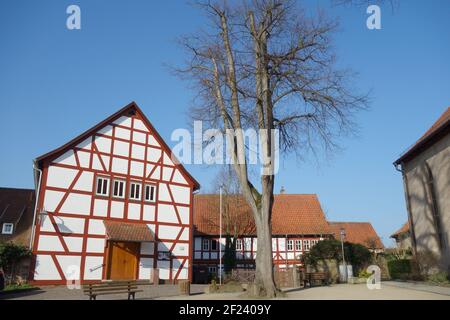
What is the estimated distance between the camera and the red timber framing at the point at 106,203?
61.3 ft

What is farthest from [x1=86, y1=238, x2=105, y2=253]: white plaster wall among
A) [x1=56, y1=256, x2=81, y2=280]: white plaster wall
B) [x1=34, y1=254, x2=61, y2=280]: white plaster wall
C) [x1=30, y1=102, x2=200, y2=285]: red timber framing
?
[x1=34, y1=254, x2=61, y2=280]: white plaster wall

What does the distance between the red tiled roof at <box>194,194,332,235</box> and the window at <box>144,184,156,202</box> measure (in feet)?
44.6

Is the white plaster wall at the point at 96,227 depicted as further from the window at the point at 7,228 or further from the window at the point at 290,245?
the window at the point at 290,245

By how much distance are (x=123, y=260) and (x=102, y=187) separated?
13.7ft

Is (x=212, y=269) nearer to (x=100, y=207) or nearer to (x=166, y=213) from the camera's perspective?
(x=166, y=213)

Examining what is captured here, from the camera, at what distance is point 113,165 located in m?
21.5

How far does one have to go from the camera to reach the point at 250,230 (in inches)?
1443

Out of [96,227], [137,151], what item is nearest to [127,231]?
[96,227]

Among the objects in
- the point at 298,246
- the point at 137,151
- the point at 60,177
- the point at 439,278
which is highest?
the point at 137,151

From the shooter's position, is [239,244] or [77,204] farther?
[239,244]

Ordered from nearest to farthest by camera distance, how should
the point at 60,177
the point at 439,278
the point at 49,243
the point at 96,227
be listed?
the point at 49,243 → the point at 439,278 → the point at 60,177 → the point at 96,227

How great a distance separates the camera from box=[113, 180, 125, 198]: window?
21.3 meters

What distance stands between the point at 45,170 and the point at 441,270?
2145 cm

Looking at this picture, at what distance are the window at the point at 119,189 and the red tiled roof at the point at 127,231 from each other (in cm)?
159
